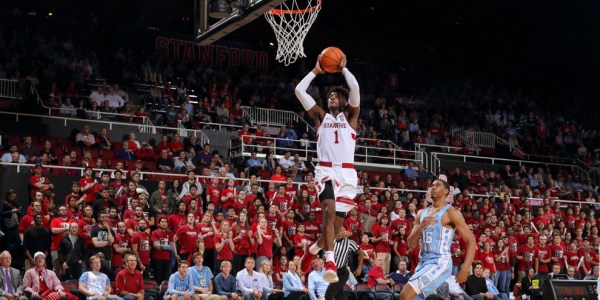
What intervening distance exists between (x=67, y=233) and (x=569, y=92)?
1118 inches

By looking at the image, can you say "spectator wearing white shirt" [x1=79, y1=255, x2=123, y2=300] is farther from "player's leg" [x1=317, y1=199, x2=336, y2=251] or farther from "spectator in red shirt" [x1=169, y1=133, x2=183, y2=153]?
"spectator in red shirt" [x1=169, y1=133, x2=183, y2=153]

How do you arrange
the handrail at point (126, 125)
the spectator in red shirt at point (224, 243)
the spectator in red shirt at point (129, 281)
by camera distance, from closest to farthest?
the spectator in red shirt at point (129, 281) → the spectator in red shirt at point (224, 243) → the handrail at point (126, 125)

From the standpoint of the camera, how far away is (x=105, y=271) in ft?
53.3

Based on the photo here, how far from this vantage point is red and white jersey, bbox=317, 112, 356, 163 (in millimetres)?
9938

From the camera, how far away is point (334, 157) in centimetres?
998

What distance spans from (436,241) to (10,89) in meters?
17.9

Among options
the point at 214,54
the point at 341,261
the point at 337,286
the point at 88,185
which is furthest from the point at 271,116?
the point at 337,286

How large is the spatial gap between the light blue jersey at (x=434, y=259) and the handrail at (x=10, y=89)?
682 inches

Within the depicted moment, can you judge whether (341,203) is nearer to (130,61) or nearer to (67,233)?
(67,233)

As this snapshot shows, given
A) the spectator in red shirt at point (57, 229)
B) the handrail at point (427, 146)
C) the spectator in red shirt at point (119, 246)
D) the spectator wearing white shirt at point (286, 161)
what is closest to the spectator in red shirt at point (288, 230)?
the spectator in red shirt at point (119, 246)

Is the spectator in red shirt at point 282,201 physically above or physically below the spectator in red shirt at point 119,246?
above

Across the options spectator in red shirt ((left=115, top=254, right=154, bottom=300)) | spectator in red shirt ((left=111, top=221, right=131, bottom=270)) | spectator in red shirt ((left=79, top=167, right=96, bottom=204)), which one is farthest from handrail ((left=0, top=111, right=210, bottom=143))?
spectator in red shirt ((left=115, top=254, right=154, bottom=300))

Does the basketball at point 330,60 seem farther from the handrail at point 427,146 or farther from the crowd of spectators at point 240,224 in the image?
the handrail at point 427,146

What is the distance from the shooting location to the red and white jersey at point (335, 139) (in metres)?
9.94
